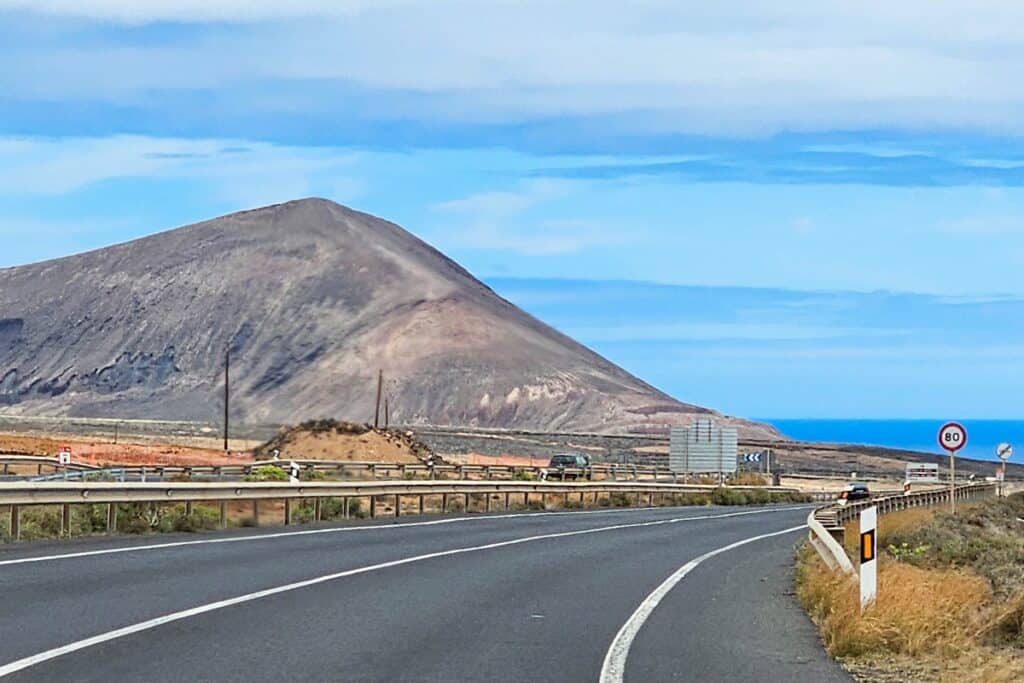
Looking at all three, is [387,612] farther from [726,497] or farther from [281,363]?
[281,363]

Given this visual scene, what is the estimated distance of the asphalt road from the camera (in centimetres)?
1159

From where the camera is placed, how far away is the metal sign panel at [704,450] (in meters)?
76.5

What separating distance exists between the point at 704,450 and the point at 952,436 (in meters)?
39.6

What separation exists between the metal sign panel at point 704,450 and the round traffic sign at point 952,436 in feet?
127

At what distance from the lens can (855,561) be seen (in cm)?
2119

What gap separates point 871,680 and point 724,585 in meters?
7.51

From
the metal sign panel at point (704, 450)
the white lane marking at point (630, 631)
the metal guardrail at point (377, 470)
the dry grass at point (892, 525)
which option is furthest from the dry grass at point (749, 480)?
the white lane marking at point (630, 631)

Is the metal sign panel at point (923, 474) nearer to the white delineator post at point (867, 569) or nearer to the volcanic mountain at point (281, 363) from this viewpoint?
the white delineator post at point (867, 569)

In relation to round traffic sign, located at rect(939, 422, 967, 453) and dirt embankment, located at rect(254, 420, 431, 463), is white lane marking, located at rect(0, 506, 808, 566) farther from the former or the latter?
A: dirt embankment, located at rect(254, 420, 431, 463)

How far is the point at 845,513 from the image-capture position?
103 ft

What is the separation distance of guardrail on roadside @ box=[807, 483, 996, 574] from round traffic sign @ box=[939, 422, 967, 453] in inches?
81.1

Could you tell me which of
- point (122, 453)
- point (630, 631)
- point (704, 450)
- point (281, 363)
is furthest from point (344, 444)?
point (281, 363)

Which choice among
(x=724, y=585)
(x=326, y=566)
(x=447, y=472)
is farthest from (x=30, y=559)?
(x=447, y=472)

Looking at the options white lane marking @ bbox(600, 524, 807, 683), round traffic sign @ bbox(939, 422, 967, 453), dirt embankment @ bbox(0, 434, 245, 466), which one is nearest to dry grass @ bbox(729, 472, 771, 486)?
dirt embankment @ bbox(0, 434, 245, 466)
